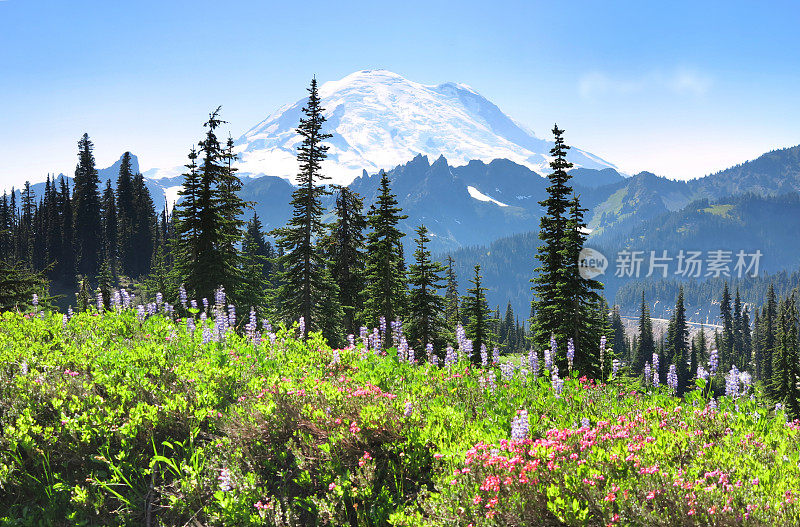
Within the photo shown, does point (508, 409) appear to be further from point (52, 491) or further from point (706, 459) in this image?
point (52, 491)

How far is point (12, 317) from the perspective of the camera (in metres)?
8.13

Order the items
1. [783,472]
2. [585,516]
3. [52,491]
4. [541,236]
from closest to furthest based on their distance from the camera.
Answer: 1. [585,516]
2. [783,472]
3. [52,491]
4. [541,236]

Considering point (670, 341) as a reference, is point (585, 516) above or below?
above

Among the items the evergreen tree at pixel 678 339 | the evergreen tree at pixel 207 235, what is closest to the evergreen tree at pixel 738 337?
the evergreen tree at pixel 678 339

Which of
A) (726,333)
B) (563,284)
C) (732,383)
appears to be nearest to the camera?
(732,383)

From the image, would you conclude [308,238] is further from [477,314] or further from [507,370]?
[507,370]

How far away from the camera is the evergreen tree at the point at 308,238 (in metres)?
30.6

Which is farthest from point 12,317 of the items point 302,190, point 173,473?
point 302,190

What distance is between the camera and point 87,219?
92.9 meters

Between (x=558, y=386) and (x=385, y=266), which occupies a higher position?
(x=385, y=266)

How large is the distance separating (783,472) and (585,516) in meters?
1.52

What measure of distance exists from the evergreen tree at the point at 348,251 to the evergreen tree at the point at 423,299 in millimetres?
4632

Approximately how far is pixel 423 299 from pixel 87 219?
85005 mm

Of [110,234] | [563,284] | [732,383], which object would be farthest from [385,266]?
[110,234]
